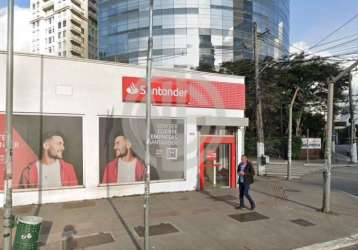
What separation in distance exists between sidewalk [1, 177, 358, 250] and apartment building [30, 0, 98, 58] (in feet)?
316

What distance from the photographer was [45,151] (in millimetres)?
11023

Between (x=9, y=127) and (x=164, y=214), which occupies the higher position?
(x=9, y=127)

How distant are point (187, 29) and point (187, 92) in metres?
55.7

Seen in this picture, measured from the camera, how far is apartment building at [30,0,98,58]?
336ft

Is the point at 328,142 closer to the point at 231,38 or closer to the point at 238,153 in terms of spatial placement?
the point at 238,153

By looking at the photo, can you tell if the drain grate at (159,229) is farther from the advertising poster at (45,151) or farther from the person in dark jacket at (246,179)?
the advertising poster at (45,151)

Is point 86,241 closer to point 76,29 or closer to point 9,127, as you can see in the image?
point 9,127

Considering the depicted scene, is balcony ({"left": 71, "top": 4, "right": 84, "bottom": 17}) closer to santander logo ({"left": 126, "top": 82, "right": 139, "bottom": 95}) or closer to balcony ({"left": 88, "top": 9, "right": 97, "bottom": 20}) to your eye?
balcony ({"left": 88, "top": 9, "right": 97, "bottom": 20})

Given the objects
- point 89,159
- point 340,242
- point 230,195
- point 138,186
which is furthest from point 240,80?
point 340,242

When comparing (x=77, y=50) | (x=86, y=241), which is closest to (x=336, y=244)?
(x=86, y=241)

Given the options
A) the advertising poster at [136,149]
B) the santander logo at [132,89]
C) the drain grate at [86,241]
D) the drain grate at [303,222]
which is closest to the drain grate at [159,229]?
the drain grate at [86,241]

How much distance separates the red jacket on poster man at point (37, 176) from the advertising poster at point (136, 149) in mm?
1003

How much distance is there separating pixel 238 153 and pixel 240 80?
3.34 meters

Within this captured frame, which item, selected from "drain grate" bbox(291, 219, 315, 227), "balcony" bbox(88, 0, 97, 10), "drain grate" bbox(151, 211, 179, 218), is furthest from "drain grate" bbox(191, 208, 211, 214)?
"balcony" bbox(88, 0, 97, 10)
